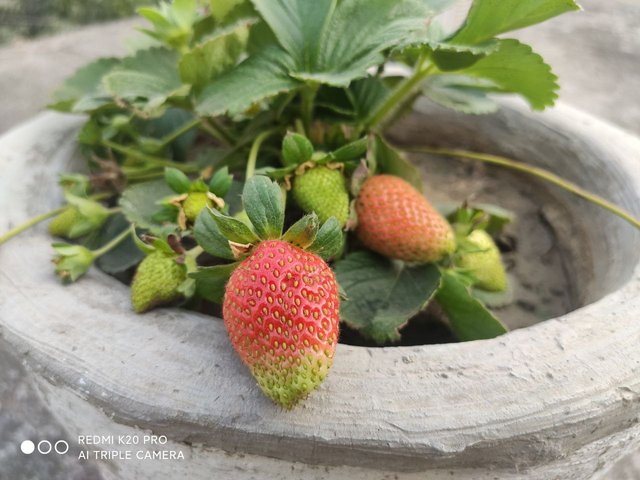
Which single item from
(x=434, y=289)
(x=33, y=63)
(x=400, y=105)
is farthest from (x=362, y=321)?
(x=33, y=63)

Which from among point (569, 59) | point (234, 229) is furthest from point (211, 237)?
point (569, 59)

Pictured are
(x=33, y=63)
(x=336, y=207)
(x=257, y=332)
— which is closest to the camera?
(x=257, y=332)

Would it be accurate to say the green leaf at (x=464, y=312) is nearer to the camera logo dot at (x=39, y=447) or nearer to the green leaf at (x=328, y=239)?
the green leaf at (x=328, y=239)

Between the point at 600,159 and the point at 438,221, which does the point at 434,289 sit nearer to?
the point at 438,221

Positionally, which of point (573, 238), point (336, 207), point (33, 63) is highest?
point (336, 207)

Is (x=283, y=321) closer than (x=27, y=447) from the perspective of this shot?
Yes

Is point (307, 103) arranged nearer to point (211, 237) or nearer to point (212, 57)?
point (212, 57)

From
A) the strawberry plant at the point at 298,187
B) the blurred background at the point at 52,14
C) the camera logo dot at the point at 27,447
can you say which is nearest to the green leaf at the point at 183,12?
the strawberry plant at the point at 298,187

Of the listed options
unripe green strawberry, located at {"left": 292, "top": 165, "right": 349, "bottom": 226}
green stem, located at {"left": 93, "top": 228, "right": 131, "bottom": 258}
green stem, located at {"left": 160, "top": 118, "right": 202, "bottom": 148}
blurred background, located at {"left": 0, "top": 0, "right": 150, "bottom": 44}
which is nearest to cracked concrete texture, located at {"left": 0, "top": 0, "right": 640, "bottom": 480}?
blurred background, located at {"left": 0, "top": 0, "right": 150, "bottom": 44}
